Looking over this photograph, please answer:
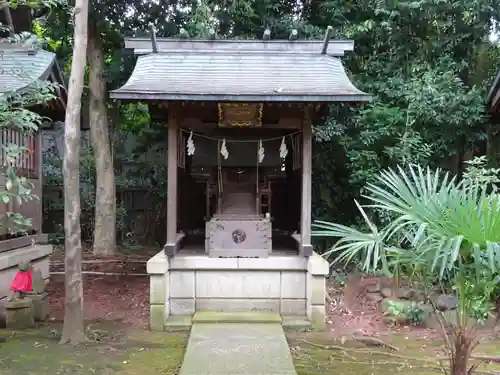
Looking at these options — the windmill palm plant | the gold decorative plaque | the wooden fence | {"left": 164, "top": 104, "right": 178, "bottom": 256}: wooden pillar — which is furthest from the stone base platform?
the wooden fence

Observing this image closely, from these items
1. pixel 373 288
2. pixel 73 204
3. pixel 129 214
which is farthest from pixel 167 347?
pixel 129 214

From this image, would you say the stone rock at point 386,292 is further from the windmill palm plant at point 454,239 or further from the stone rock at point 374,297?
the windmill palm plant at point 454,239

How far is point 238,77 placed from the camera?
7.17 meters

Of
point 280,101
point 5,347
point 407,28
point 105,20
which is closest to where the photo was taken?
point 5,347

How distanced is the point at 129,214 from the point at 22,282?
7435 mm

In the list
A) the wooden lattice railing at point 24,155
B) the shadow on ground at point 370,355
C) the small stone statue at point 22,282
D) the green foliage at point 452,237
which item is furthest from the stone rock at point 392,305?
the wooden lattice railing at point 24,155

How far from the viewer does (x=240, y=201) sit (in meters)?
8.11

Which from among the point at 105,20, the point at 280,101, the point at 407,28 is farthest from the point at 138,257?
the point at 407,28

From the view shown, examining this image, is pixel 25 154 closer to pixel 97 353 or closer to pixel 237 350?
pixel 97 353

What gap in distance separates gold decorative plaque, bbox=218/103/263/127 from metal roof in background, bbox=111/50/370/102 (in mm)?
379

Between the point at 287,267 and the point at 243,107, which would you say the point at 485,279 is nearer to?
the point at 287,267

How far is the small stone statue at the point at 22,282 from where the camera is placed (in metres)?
6.49

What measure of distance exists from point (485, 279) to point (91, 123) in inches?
377

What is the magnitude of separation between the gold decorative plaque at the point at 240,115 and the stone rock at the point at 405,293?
11.2 ft
